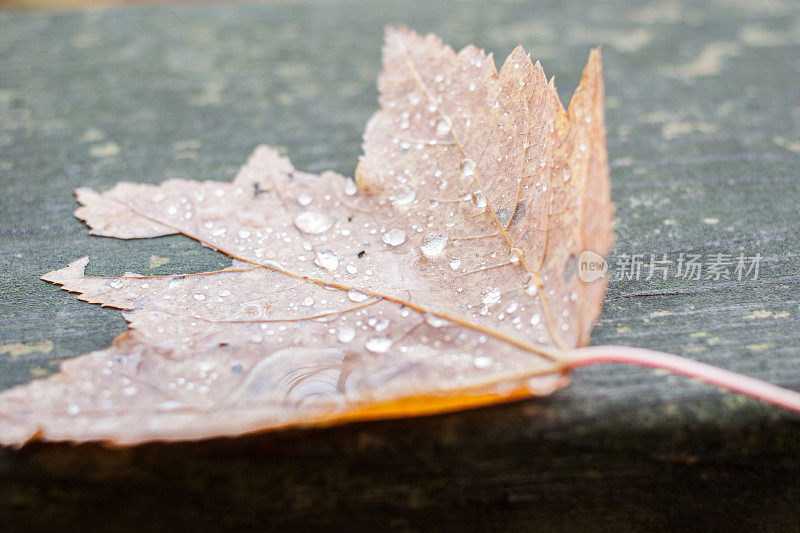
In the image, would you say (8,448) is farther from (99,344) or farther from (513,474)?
(513,474)

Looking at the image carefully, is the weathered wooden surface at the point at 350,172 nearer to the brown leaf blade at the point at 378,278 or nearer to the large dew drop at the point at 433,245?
the brown leaf blade at the point at 378,278

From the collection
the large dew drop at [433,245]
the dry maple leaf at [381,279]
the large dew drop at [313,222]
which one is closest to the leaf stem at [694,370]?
the dry maple leaf at [381,279]

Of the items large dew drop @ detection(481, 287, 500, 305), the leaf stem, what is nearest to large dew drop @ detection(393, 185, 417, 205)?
large dew drop @ detection(481, 287, 500, 305)

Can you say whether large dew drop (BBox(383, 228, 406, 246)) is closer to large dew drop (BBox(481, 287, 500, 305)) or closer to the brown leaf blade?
the brown leaf blade

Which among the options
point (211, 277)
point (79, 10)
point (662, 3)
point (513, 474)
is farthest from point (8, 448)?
point (662, 3)

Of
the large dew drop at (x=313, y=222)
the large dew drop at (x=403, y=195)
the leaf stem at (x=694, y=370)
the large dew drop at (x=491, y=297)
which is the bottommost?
the leaf stem at (x=694, y=370)

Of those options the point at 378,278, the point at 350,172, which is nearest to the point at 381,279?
the point at 378,278

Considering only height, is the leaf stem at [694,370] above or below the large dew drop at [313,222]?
below
